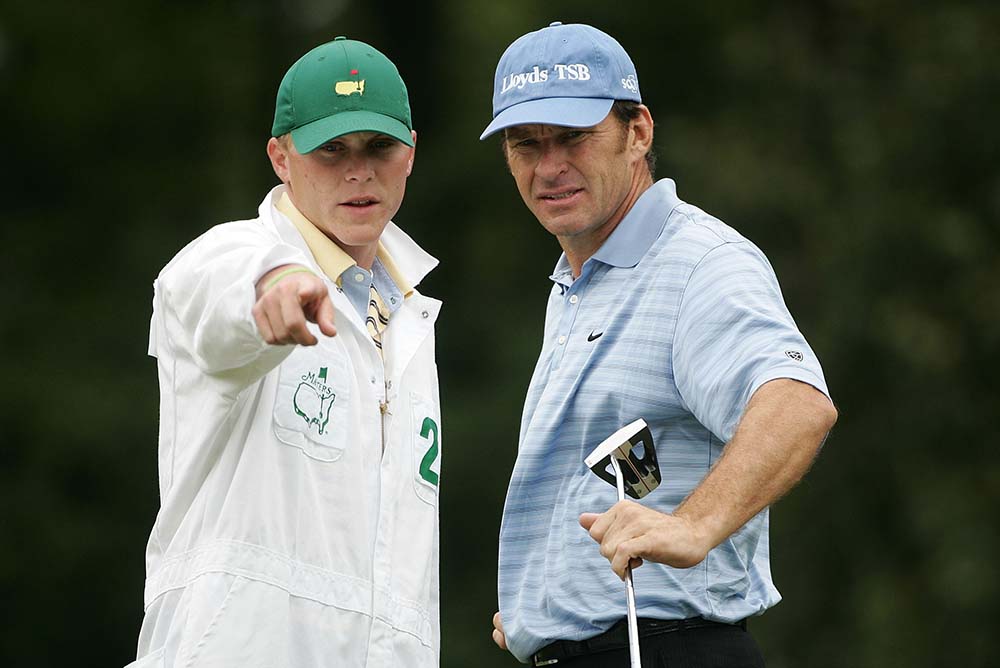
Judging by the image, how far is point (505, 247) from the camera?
15.8 metres

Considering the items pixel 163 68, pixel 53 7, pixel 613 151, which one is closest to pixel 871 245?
pixel 163 68

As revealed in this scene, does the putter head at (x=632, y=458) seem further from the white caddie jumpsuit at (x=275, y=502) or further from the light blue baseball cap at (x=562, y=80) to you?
the light blue baseball cap at (x=562, y=80)

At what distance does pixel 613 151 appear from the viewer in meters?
4.75

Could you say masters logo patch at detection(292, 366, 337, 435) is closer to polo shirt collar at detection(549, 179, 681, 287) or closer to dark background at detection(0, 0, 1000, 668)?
polo shirt collar at detection(549, 179, 681, 287)

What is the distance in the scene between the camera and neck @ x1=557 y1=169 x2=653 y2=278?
15.6 ft

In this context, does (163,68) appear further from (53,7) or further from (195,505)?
(195,505)

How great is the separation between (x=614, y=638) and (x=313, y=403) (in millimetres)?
862

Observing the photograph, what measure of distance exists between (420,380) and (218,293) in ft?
2.92

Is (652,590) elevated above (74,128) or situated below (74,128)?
below

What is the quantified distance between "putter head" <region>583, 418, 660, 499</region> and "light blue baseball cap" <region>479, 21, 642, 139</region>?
2.97 feet

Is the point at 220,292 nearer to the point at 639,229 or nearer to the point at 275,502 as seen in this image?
the point at 275,502

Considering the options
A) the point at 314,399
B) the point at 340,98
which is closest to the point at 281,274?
the point at 314,399

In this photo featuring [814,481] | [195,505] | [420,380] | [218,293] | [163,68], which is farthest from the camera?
[163,68]

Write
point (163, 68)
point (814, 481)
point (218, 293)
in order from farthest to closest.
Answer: point (163, 68), point (814, 481), point (218, 293)
